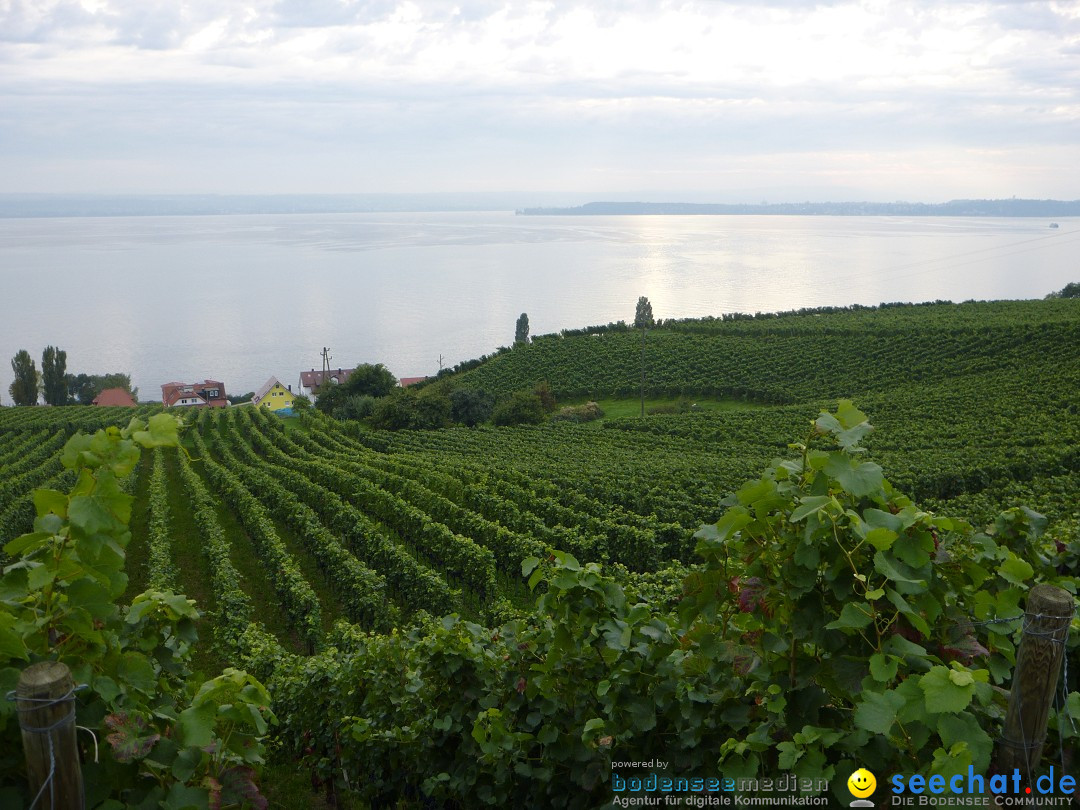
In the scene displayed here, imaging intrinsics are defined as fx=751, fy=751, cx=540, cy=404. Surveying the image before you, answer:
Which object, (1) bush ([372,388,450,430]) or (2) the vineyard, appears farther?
(1) bush ([372,388,450,430])

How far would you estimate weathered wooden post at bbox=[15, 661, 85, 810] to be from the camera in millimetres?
1913

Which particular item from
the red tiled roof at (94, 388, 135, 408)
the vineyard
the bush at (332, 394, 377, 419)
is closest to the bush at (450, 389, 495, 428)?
the bush at (332, 394, 377, 419)

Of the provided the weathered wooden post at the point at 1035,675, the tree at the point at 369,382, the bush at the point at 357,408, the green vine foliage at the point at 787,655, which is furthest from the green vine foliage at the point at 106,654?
the tree at the point at 369,382

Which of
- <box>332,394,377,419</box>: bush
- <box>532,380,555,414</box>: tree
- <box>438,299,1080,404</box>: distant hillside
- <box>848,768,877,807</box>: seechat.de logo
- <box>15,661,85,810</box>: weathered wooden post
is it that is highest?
<box>15,661,85,810</box>: weathered wooden post

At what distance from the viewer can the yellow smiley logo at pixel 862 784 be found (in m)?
2.13

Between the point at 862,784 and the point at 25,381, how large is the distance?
91330mm

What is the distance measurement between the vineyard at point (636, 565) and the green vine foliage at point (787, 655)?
0.04ft

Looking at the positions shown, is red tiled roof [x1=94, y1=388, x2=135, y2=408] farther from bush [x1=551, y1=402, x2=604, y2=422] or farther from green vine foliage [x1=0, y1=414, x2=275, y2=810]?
green vine foliage [x1=0, y1=414, x2=275, y2=810]

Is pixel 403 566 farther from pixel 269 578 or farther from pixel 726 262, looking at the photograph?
pixel 726 262

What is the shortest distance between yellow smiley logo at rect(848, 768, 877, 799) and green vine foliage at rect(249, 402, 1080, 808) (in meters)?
0.03

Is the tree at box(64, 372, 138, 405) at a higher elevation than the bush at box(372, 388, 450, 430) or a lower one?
lower

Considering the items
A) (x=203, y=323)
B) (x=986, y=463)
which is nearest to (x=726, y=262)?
(x=203, y=323)

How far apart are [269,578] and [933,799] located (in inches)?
744

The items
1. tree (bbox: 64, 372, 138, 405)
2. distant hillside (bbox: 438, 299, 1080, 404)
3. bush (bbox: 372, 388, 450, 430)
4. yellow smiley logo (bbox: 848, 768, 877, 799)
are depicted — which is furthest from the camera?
tree (bbox: 64, 372, 138, 405)
